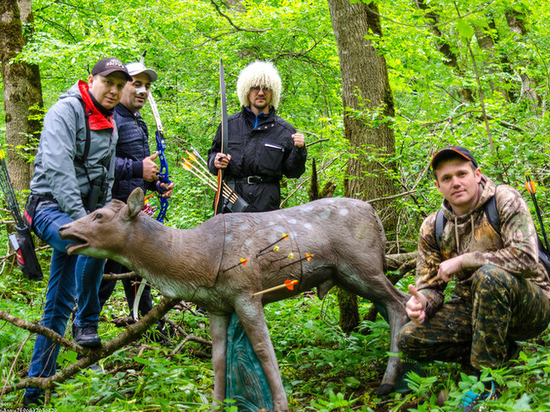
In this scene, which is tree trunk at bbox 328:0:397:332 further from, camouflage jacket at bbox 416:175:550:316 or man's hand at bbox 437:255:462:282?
man's hand at bbox 437:255:462:282

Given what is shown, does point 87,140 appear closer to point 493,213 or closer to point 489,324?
point 493,213

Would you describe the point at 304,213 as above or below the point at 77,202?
below

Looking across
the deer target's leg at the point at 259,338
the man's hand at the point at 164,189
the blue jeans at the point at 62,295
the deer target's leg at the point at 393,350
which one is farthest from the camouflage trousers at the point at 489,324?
the man's hand at the point at 164,189

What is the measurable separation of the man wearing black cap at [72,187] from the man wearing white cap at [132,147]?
0.51m

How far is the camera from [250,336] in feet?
11.7

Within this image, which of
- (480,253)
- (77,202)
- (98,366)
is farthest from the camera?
(98,366)

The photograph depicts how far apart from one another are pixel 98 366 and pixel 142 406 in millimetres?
1116

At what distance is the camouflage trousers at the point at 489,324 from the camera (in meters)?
3.22

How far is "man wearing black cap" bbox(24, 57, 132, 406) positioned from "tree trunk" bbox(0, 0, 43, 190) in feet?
21.9

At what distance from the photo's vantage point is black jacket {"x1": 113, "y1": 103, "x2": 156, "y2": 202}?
4.65m

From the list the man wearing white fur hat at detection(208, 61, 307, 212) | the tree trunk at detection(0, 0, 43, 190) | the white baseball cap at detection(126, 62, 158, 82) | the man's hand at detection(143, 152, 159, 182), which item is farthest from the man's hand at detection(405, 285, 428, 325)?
the tree trunk at detection(0, 0, 43, 190)

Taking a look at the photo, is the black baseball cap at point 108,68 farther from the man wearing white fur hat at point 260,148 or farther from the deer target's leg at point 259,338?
the deer target's leg at point 259,338

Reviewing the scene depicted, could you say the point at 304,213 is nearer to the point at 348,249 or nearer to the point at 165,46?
the point at 348,249

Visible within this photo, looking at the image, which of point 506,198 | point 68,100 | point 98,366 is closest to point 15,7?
point 68,100
